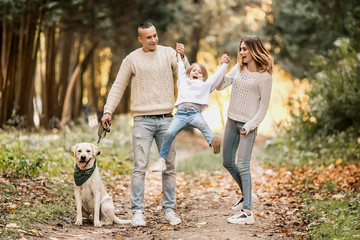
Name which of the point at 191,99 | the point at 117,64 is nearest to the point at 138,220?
the point at 191,99

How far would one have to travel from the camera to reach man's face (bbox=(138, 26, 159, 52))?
21.1ft

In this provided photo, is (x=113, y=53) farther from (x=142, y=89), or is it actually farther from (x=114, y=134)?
(x=142, y=89)

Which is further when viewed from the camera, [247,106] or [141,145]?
[141,145]

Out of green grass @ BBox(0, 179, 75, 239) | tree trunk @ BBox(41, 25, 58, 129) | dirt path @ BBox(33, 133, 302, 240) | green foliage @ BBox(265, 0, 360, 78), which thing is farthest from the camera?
green foliage @ BBox(265, 0, 360, 78)

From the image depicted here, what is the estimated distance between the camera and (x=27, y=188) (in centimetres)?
775

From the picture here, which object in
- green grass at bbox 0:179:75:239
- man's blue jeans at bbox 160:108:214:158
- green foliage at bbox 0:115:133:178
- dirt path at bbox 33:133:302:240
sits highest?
man's blue jeans at bbox 160:108:214:158

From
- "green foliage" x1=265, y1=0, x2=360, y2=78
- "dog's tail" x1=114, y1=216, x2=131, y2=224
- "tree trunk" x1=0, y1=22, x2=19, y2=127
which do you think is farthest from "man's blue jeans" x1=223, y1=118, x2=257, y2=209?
"green foliage" x1=265, y1=0, x2=360, y2=78

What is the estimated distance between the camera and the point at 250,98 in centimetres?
637

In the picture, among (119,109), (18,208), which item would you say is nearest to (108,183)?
(18,208)

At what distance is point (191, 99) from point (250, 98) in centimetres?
79

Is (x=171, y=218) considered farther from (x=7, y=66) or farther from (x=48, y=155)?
(x=7, y=66)

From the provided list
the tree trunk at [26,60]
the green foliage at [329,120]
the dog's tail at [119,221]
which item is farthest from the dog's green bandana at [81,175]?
the tree trunk at [26,60]

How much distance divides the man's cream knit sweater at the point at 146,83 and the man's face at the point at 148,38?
111 mm

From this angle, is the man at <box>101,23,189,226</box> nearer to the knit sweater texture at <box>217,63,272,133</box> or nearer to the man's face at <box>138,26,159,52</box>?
the man's face at <box>138,26,159,52</box>
